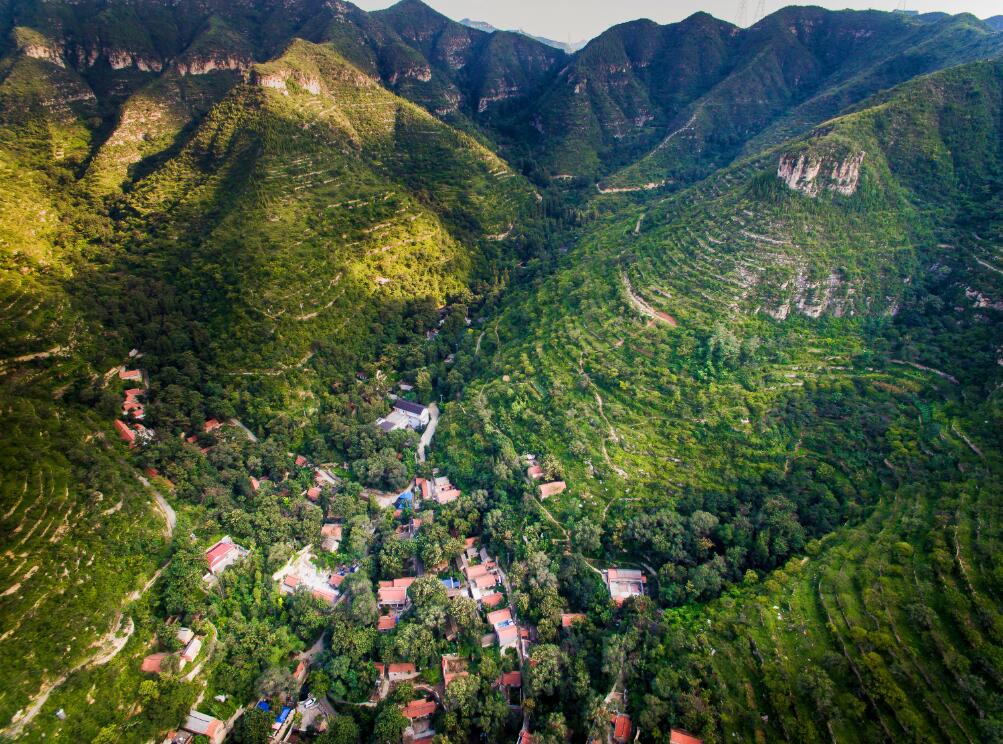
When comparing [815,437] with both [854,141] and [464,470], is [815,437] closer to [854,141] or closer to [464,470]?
[464,470]

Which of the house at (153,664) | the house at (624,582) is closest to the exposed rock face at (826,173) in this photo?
the house at (624,582)

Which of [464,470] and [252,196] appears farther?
[252,196]

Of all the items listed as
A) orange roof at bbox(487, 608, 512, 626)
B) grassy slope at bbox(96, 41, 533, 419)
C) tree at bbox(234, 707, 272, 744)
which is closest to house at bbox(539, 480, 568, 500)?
orange roof at bbox(487, 608, 512, 626)

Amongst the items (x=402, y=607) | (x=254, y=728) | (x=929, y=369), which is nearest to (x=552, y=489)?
(x=402, y=607)

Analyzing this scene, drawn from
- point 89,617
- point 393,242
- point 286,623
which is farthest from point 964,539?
point 393,242

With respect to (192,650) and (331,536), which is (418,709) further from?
(331,536)

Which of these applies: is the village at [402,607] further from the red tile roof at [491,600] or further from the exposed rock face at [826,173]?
the exposed rock face at [826,173]

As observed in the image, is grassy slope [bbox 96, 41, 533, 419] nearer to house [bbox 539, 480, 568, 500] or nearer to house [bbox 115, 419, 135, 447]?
house [bbox 115, 419, 135, 447]
